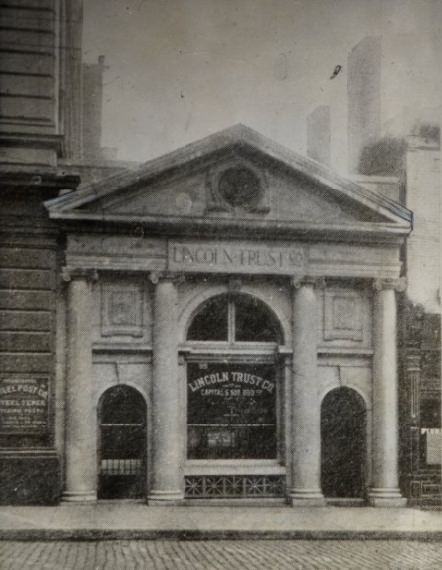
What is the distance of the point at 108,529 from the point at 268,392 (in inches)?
211

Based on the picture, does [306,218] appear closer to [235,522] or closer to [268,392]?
[268,392]

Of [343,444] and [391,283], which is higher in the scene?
[391,283]

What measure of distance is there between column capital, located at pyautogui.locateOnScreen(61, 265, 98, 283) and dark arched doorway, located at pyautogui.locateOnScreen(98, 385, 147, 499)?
2.26 m

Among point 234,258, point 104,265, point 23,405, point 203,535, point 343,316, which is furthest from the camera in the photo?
point 343,316

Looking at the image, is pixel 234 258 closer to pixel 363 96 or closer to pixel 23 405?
pixel 363 96

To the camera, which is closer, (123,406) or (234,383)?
(123,406)

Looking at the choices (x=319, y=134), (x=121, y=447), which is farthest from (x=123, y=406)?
(x=319, y=134)

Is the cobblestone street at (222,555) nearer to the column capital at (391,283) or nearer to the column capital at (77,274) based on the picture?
the column capital at (77,274)

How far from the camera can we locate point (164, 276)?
71.8 ft

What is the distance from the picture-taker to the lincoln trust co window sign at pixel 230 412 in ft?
72.2

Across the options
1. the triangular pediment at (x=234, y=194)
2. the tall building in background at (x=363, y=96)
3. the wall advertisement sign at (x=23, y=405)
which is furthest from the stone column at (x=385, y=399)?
the wall advertisement sign at (x=23, y=405)

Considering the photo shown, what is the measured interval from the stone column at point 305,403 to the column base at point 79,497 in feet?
13.0

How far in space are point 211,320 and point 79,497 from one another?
4.34m

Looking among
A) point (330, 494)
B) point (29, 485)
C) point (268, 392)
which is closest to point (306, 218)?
point (268, 392)
